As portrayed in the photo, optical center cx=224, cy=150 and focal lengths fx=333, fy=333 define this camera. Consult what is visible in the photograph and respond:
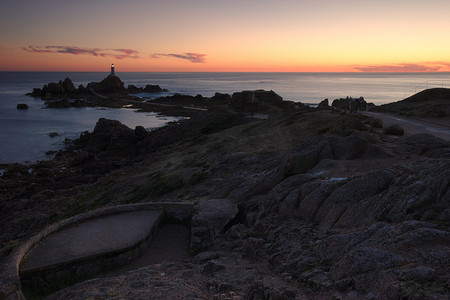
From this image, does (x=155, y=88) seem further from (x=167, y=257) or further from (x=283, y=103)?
(x=167, y=257)

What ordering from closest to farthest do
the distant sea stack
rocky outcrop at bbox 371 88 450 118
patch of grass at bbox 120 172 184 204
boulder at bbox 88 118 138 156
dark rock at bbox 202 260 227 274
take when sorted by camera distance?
dark rock at bbox 202 260 227 274 → patch of grass at bbox 120 172 184 204 → rocky outcrop at bbox 371 88 450 118 → boulder at bbox 88 118 138 156 → the distant sea stack

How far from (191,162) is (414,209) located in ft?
70.2

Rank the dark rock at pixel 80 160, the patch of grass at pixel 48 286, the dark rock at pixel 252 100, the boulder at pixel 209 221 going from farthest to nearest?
1. the dark rock at pixel 252 100
2. the dark rock at pixel 80 160
3. the boulder at pixel 209 221
4. the patch of grass at pixel 48 286

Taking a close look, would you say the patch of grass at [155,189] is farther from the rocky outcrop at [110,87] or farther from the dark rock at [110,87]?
the dark rock at [110,87]

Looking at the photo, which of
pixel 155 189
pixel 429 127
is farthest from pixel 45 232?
pixel 429 127

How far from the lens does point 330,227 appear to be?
981 cm

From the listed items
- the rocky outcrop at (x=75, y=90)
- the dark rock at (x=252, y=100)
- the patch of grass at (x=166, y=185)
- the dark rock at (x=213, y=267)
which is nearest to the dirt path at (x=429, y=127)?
the patch of grass at (x=166, y=185)

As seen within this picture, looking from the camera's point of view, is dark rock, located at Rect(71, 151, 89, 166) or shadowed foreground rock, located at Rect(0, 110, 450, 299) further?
dark rock, located at Rect(71, 151, 89, 166)

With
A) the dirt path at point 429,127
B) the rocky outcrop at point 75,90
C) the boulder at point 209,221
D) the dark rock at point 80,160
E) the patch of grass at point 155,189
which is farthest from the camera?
the rocky outcrop at point 75,90

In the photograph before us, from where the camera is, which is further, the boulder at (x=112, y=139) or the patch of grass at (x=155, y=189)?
the boulder at (x=112, y=139)

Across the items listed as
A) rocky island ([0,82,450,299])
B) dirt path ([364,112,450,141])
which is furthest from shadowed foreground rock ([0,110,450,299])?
dirt path ([364,112,450,141])

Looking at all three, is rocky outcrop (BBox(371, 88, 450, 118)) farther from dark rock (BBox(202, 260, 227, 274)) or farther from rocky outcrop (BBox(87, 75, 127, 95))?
rocky outcrop (BBox(87, 75, 127, 95))

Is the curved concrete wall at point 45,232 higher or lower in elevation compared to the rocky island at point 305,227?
lower

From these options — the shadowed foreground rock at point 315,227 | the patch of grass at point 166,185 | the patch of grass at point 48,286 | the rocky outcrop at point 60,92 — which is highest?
the rocky outcrop at point 60,92
